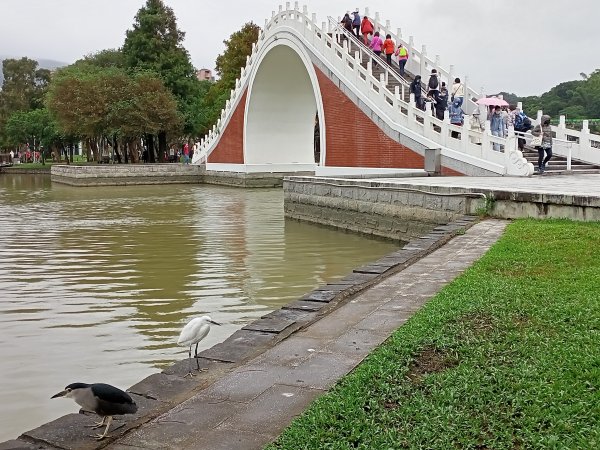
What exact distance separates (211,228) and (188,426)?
11.6 m

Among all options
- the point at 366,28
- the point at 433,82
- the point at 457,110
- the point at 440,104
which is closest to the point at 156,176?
the point at 366,28

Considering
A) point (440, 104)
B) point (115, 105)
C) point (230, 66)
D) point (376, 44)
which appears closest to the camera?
point (440, 104)

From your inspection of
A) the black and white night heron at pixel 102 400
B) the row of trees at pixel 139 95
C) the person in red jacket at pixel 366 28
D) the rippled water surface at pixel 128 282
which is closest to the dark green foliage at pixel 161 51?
the row of trees at pixel 139 95

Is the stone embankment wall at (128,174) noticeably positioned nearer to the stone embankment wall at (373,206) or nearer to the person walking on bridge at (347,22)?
the person walking on bridge at (347,22)

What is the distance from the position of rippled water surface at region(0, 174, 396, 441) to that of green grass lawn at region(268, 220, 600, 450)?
214cm

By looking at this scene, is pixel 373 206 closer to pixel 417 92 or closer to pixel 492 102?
pixel 492 102

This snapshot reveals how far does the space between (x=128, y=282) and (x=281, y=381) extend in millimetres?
5450

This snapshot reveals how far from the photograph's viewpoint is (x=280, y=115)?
3130 cm

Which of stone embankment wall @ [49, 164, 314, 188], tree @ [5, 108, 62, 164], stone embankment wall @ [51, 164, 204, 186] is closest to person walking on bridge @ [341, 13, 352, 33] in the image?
stone embankment wall @ [49, 164, 314, 188]

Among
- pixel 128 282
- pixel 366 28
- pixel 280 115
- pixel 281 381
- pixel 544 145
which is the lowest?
pixel 128 282

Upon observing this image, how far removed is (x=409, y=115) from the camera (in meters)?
17.2

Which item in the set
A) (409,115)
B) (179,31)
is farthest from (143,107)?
(409,115)

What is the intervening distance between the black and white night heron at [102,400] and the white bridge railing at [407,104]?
12.4m

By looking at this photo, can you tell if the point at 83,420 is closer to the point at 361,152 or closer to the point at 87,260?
the point at 87,260
